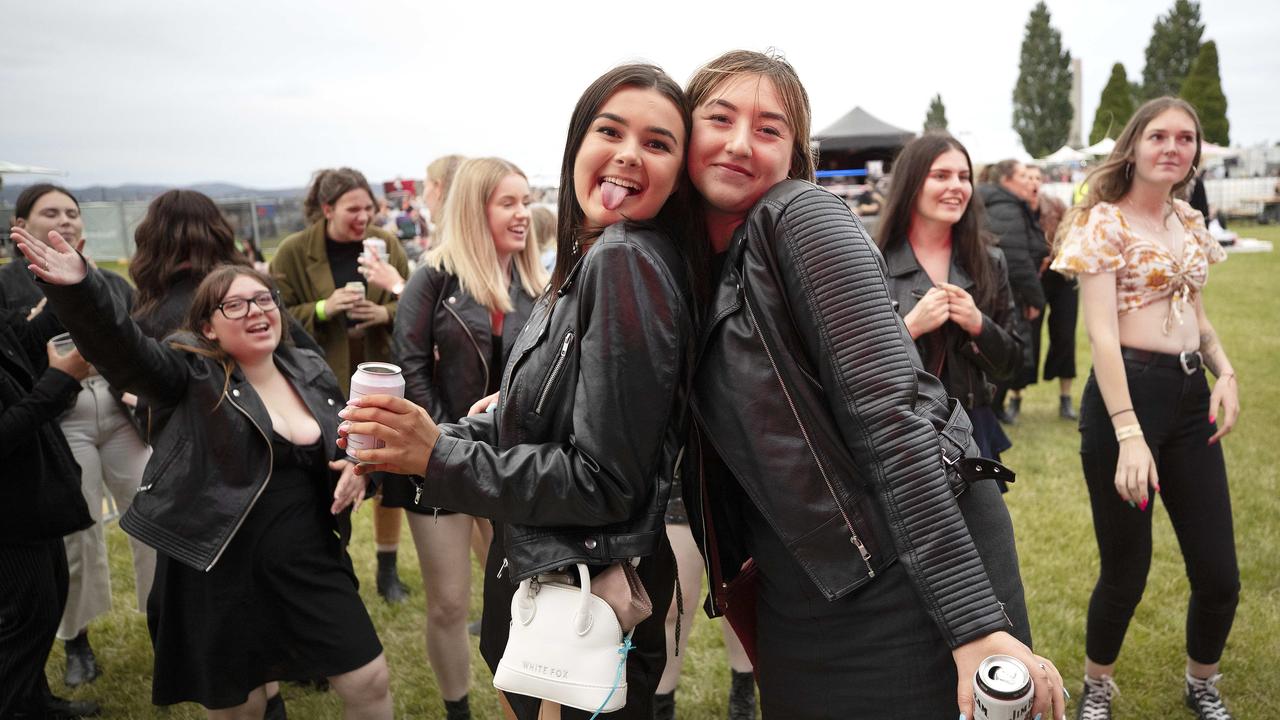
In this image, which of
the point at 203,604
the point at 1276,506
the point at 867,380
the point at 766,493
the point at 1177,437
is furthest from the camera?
the point at 1276,506

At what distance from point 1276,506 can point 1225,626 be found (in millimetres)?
3273

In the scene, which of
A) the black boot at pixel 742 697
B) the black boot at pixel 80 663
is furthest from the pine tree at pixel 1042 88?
the black boot at pixel 80 663

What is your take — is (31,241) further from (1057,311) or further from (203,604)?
(1057,311)

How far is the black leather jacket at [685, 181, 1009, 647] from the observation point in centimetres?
159

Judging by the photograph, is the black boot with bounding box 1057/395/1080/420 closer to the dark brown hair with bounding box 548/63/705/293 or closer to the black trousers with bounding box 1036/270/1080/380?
the black trousers with bounding box 1036/270/1080/380

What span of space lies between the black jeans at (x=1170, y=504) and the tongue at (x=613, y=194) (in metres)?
2.41

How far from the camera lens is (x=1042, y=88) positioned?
6012cm

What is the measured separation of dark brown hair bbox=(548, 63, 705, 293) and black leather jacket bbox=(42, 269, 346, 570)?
159 cm

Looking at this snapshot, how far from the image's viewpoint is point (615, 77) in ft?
6.22

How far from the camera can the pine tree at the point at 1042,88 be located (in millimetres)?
59906

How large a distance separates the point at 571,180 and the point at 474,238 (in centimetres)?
190

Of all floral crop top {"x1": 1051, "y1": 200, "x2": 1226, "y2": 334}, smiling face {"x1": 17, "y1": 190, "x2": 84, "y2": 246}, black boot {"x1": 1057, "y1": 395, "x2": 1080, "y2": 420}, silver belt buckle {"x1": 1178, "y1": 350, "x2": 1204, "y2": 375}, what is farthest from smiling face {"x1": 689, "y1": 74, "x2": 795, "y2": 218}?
black boot {"x1": 1057, "y1": 395, "x2": 1080, "y2": 420}

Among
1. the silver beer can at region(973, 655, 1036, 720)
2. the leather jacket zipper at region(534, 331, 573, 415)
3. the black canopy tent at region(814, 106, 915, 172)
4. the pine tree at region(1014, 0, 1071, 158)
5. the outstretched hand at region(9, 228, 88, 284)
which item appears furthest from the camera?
the pine tree at region(1014, 0, 1071, 158)

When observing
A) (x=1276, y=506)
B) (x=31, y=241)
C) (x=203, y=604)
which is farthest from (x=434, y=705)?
(x=1276, y=506)
